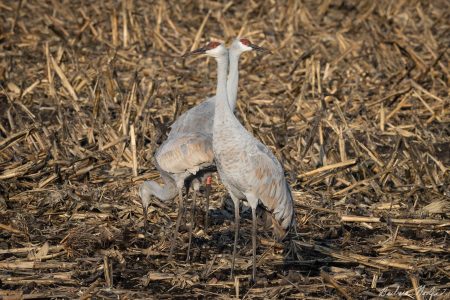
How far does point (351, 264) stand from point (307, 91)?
155 inches

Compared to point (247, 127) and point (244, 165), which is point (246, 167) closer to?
point (244, 165)

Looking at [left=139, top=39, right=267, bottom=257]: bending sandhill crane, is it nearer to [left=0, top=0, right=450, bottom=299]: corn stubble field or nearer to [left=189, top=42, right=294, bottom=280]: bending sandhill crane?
[left=0, top=0, right=450, bottom=299]: corn stubble field

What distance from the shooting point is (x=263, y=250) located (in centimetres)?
651

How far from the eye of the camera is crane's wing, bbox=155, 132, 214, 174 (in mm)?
6367

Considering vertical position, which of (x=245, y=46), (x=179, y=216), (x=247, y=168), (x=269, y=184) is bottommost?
(x=179, y=216)


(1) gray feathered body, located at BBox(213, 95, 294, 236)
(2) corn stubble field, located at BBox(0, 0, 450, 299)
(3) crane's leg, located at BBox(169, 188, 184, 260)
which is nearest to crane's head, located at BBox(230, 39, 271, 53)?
(1) gray feathered body, located at BBox(213, 95, 294, 236)

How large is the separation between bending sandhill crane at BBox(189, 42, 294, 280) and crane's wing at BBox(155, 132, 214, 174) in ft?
1.26

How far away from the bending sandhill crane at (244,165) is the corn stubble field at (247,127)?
385 millimetres

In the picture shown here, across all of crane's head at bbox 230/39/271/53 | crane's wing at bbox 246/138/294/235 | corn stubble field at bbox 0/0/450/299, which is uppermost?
crane's head at bbox 230/39/271/53

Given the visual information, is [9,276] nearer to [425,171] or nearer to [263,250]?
[263,250]

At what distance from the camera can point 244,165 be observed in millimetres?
5840

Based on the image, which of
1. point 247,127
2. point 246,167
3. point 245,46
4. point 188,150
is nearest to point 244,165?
point 246,167

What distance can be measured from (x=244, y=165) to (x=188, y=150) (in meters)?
0.68

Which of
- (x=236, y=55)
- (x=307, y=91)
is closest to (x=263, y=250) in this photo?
(x=236, y=55)
